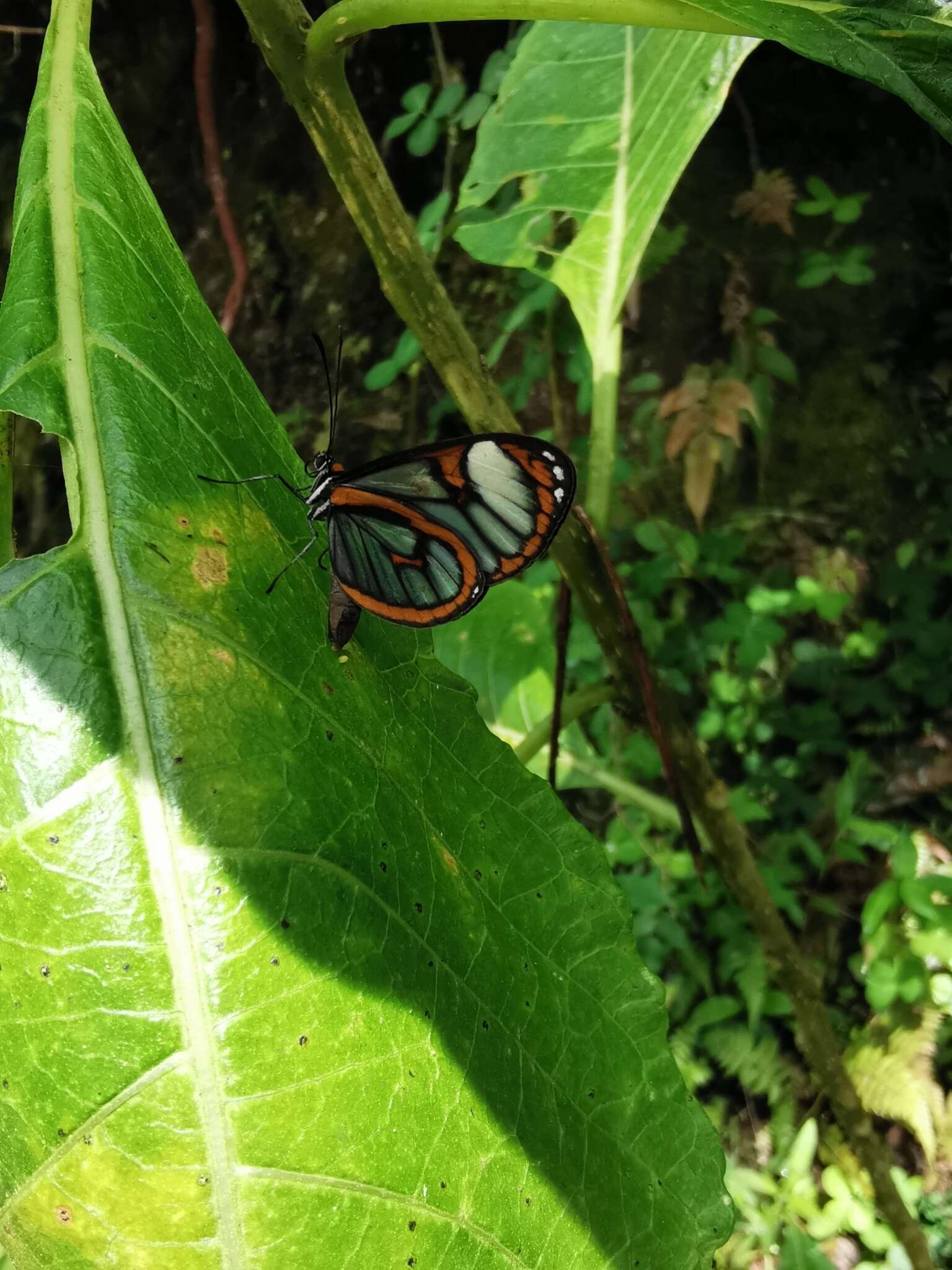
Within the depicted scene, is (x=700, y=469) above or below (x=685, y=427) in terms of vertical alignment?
below

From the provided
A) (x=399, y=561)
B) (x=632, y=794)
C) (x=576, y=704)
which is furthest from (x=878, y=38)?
(x=632, y=794)

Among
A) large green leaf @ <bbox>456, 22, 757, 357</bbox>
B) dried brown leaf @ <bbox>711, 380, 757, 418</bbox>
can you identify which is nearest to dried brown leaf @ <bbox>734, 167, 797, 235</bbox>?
dried brown leaf @ <bbox>711, 380, 757, 418</bbox>

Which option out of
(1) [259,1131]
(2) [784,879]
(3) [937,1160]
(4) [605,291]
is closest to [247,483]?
(1) [259,1131]

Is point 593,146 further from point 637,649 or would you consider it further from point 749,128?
point 749,128

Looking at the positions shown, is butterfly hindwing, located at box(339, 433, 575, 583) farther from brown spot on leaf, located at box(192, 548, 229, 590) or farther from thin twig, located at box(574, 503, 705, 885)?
brown spot on leaf, located at box(192, 548, 229, 590)

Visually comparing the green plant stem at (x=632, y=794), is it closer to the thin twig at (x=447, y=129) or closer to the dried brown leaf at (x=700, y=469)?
the dried brown leaf at (x=700, y=469)

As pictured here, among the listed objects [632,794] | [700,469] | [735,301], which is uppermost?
[735,301]
